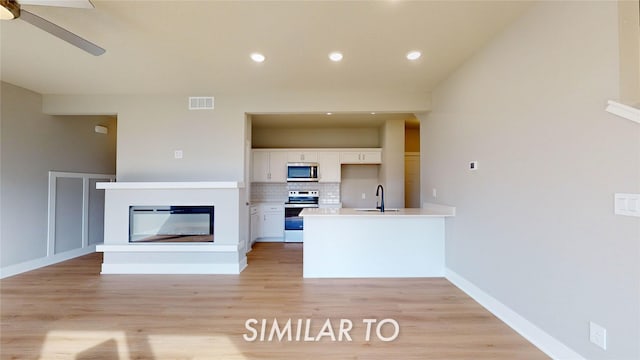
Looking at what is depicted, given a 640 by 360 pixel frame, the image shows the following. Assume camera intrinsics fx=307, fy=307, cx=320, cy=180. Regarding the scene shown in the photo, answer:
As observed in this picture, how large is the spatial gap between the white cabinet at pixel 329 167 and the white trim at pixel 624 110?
493cm

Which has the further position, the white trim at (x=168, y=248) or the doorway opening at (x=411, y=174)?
the doorway opening at (x=411, y=174)

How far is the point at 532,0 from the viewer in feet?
7.30

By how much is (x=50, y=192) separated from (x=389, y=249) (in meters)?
4.94

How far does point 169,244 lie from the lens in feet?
13.5

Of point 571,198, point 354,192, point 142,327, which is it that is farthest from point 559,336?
point 354,192

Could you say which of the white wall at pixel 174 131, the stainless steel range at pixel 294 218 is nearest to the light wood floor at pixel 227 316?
the white wall at pixel 174 131

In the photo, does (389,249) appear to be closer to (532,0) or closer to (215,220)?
(215,220)

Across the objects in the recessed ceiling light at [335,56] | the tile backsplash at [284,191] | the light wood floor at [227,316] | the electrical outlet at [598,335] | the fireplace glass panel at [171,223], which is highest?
the recessed ceiling light at [335,56]

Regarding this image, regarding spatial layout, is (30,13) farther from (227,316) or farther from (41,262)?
(41,262)

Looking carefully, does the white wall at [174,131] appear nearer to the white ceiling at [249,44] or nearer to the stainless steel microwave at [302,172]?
the white ceiling at [249,44]

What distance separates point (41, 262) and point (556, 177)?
6180mm

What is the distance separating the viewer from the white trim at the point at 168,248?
4.07 metres

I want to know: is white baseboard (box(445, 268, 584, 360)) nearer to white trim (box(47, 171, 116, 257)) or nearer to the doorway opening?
the doorway opening

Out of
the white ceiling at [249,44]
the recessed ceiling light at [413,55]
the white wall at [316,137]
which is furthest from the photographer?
the white wall at [316,137]
